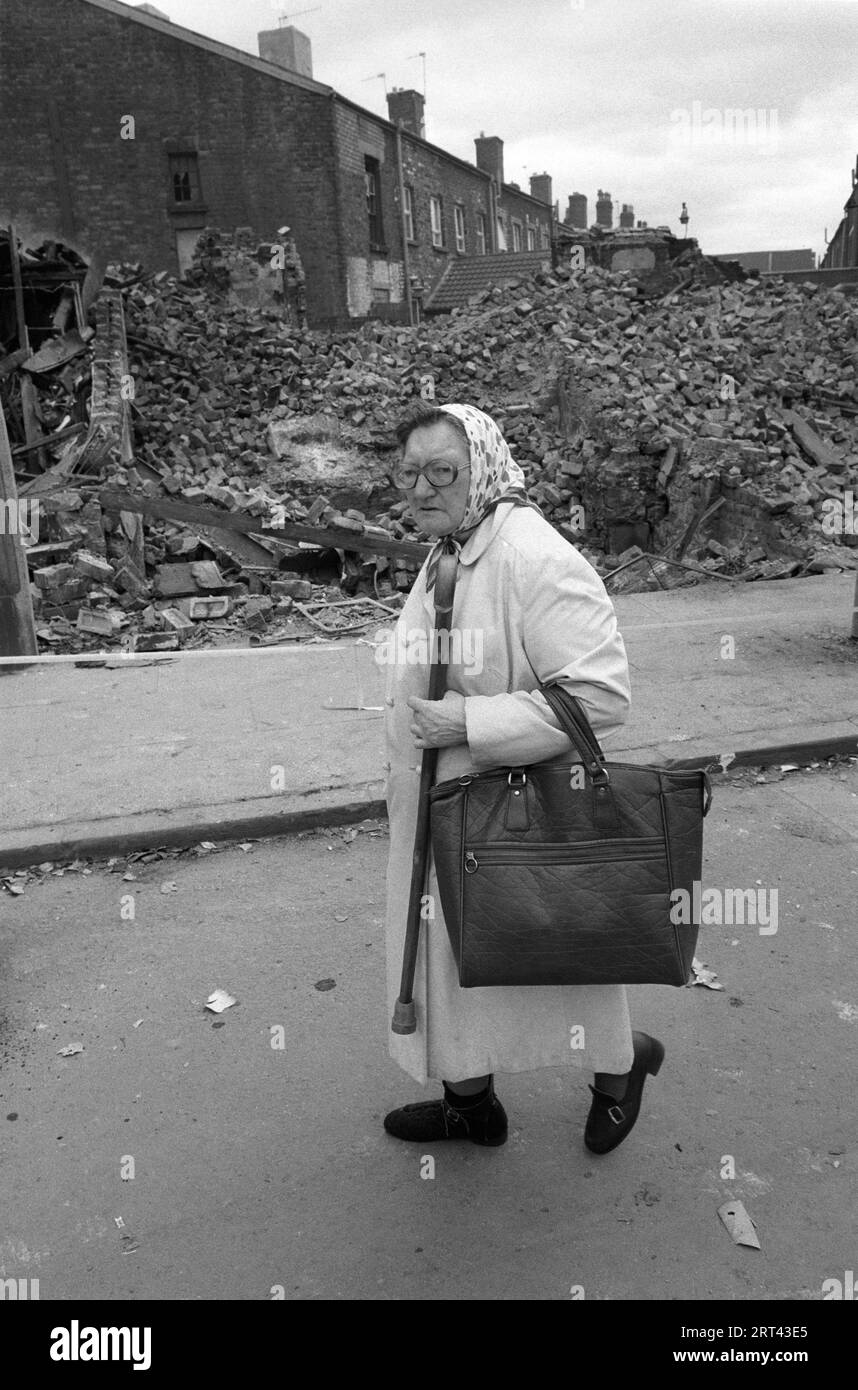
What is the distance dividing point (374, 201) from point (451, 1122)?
33630mm

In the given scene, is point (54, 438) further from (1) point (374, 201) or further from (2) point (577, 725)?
(1) point (374, 201)

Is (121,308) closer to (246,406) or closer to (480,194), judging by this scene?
(246,406)

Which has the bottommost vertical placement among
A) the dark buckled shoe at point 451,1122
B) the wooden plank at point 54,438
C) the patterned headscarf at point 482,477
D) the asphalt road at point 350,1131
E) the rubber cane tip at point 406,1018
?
the asphalt road at point 350,1131

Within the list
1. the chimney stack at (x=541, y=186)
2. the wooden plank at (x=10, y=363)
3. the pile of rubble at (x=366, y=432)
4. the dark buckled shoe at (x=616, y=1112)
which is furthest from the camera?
the chimney stack at (x=541, y=186)

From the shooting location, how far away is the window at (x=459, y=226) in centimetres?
3766

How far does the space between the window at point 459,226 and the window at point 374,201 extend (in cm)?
665

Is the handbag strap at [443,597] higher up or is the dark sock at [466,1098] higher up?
the handbag strap at [443,597]

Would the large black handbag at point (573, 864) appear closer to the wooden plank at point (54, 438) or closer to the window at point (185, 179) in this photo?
the wooden plank at point (54, 438)

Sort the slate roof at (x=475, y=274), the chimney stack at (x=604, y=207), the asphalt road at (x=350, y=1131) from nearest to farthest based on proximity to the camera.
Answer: the asphalt road at (x=350, y=1131) → the slate roof at (x=475, y=274) → the chimney stack at (x=604, y=207)

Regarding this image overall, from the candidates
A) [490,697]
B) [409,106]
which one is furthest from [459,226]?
[490,697]

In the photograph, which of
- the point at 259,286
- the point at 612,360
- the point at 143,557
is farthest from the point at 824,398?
the point at 259,286

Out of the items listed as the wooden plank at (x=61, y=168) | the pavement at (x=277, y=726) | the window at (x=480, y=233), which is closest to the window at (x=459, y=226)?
the window at (x=480, y=233)

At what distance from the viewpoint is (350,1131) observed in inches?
114

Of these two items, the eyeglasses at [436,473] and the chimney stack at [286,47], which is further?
the chimney stack at [286,47]
